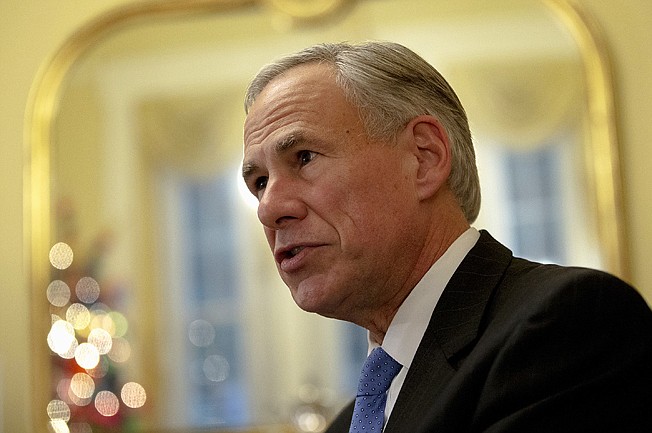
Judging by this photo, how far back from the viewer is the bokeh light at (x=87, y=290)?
163 inches

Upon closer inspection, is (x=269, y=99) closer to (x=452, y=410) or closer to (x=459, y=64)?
(x=452, y=410)

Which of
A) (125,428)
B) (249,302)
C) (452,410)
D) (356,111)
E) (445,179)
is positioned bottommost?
(125,428)

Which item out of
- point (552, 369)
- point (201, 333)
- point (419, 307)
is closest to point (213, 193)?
point (201, 333)

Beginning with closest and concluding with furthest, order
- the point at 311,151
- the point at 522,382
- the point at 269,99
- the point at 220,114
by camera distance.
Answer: the point at 522,382
the point at 311,151
the point at 269,99
the point at 220,114

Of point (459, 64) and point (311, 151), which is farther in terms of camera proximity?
point (459, 64)

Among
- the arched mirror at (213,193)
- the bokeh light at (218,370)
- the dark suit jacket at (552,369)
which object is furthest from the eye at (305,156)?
the bokeh light at (218,370)

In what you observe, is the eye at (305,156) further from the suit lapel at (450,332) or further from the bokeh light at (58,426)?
the bokeh light at (58,426)

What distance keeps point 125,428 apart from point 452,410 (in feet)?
9.94

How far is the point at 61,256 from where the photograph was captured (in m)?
4.23

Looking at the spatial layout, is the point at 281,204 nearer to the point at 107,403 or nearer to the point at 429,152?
the point at 429,152

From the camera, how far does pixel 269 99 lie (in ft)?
5.45

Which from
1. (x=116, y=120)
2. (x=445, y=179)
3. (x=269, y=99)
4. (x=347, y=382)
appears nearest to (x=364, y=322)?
(x=445, y=179)

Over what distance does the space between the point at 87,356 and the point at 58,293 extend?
12.4 inches

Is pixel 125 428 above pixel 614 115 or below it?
below
